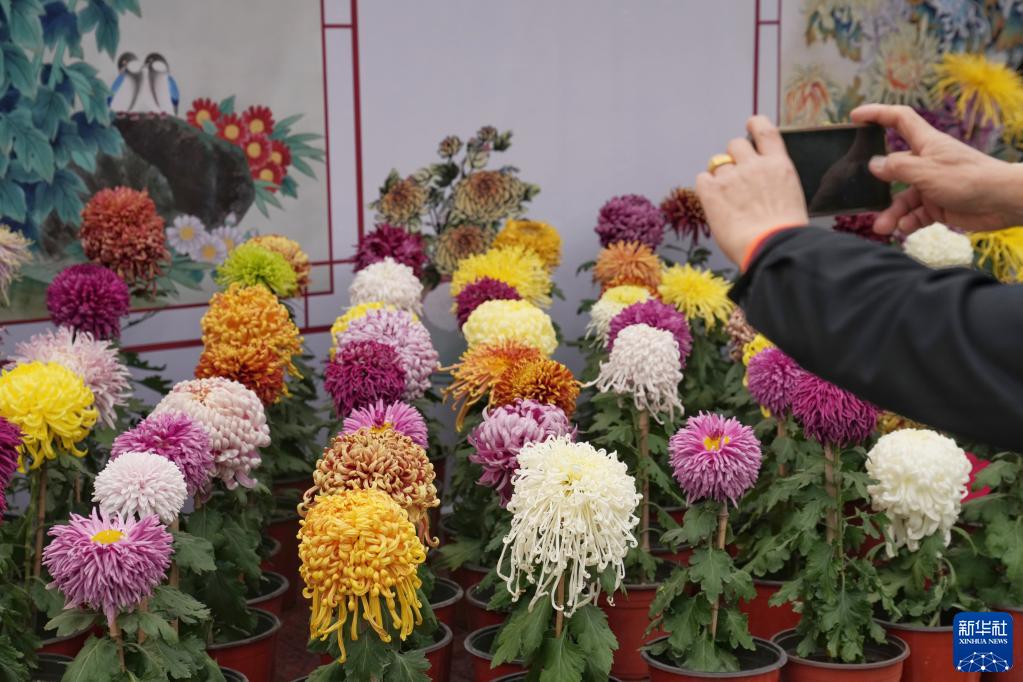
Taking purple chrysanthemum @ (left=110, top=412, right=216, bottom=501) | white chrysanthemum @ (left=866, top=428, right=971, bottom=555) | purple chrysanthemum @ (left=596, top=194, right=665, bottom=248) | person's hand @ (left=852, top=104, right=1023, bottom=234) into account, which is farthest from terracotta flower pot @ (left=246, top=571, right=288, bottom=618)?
person's hand @ (left=852, top=104, right=1023, bottom=234)

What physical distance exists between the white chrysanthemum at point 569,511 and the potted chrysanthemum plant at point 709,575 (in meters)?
0.28

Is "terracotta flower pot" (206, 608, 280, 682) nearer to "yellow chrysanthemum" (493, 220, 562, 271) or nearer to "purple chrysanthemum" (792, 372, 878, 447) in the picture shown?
"purple chrysanthemum" (792, 372, 878, 447)

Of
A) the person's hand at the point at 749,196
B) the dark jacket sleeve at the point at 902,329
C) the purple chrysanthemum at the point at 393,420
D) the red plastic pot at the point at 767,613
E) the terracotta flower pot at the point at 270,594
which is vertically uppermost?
the person's hand at the point at 749,196

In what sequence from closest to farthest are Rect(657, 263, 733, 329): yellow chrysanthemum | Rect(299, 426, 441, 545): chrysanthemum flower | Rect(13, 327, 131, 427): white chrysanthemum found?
1. Rect(299, 426, 441, 545): chrysanthemum flower
2. Rect(13, 327, 131, 427): white chrysanthemum
3. Rect(657, 263, 733, 329): yellow chrysanthemum

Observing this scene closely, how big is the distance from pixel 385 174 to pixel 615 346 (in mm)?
1383

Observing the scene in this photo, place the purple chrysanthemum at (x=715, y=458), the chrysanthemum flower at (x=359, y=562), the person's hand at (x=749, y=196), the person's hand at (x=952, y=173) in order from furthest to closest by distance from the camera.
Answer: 1. the purple chrysanthemum at (x=715, y=458)
2. the chrysanthemum flower at (x=359, y=562)
3. the person's hand at (x=952, y=173)
4. the person's hand at (x=749, y=196)

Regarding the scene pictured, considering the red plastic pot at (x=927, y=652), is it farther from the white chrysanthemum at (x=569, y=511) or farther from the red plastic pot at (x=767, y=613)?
the white chrysanthemum at (x=569, y=511)

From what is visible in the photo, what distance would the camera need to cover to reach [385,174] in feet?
13.1

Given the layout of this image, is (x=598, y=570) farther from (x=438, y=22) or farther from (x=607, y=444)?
(x=438, y=22)

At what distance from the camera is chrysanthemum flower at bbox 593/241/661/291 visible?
146 inches

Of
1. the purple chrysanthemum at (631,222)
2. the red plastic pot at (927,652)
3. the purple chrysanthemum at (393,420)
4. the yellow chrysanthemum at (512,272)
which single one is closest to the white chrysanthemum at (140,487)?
the purple chrysanthemum at (393,420)

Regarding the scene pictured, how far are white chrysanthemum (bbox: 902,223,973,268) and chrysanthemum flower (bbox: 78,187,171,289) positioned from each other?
2.07 metres

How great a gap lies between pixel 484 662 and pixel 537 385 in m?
0.57

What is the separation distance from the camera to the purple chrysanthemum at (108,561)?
6.48 feet
